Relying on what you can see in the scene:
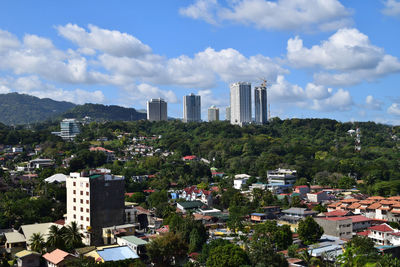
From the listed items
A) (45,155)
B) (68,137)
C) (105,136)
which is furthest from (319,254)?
(68,137)

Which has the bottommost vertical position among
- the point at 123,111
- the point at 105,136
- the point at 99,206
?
the point at 99,206

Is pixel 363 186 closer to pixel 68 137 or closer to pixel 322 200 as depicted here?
pixel 322 200

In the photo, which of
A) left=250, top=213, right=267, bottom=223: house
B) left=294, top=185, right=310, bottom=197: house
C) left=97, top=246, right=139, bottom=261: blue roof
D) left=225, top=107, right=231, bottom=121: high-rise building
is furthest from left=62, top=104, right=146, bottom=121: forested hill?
left=97, top=246, right=139, bottom=261: blue roof

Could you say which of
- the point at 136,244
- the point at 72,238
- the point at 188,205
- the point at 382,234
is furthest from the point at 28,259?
the point at 382,234

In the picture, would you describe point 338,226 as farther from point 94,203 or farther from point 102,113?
point 102,113

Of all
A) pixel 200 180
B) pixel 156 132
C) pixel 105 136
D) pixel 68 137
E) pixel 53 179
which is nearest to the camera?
pixel 53 179

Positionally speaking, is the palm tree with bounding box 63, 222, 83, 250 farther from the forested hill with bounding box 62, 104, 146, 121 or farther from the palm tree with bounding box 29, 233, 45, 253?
the forested hill with bounding box 62, 104, 146, 121

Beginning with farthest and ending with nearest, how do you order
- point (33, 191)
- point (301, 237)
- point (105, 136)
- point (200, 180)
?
1. point (105, 136)
2. point (200, 180)
3. point (33, 191)
4. point (301, 237)
